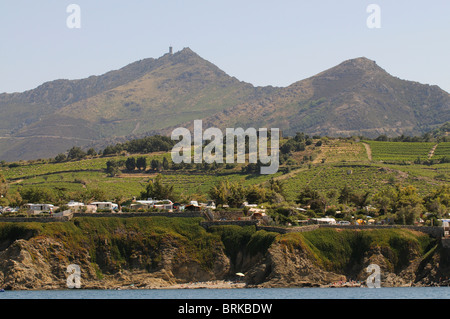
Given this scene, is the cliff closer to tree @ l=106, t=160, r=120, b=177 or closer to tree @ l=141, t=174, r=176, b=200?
tree @ l=141, t=174, r=176, b=200

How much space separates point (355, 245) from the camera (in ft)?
311

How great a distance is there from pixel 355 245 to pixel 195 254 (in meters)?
20.5

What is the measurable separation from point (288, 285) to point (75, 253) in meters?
27.6

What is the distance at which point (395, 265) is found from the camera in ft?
302

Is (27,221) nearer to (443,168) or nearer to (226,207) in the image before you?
(226,207)

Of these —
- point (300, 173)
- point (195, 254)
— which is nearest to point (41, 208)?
point (195, 254)

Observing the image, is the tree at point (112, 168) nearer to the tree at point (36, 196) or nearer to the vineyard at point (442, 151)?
the tree at point (36, 196)

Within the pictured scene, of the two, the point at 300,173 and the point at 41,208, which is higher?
the point at 300,173

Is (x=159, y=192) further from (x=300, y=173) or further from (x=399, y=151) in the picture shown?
→ (x=399, y=151)

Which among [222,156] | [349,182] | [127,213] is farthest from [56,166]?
[127,213]
